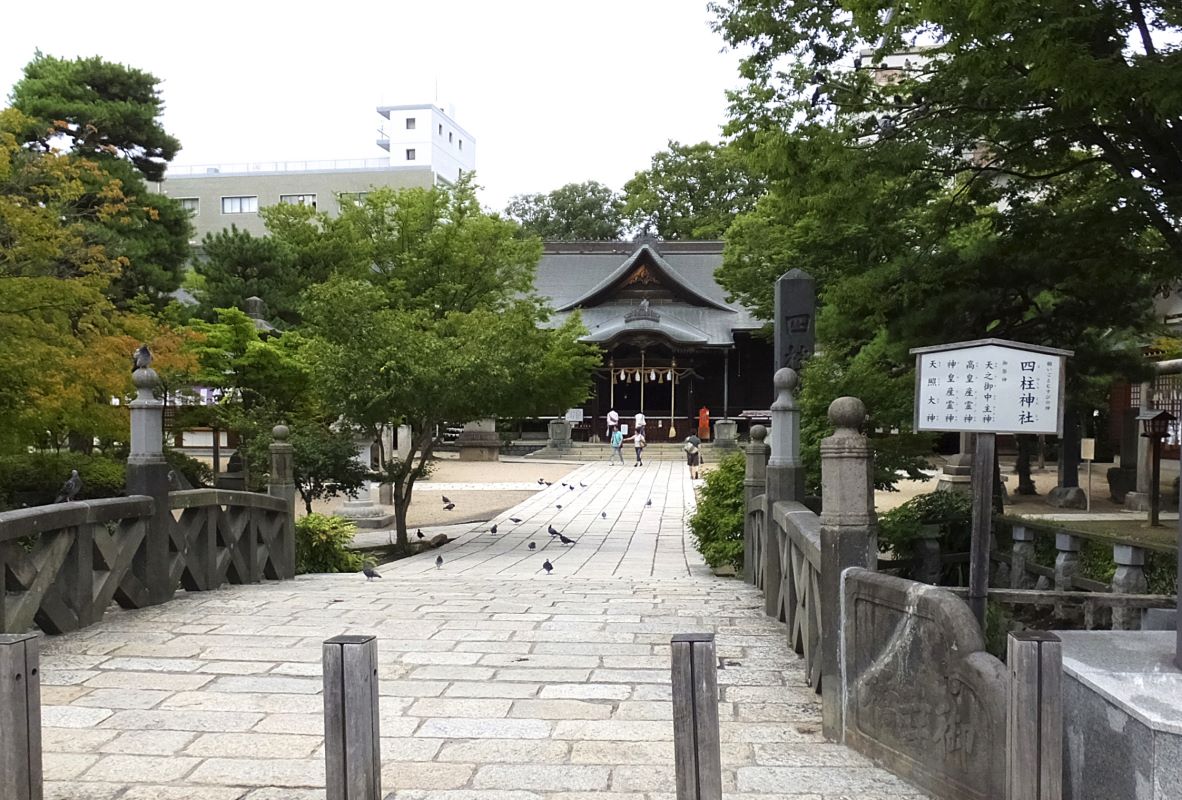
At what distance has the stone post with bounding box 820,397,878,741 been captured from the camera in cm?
386

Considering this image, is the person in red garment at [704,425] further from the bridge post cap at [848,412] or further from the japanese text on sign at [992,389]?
the bridge post cap at [848,412]

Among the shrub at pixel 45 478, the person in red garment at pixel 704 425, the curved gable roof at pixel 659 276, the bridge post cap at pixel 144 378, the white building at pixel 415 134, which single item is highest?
the white building at pixel 415 134

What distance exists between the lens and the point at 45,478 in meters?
14.6

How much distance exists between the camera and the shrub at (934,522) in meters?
9.16

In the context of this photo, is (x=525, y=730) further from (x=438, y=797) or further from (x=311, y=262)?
(x=311, y=262)

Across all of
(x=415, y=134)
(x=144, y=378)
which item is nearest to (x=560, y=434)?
(x=144, y=378)

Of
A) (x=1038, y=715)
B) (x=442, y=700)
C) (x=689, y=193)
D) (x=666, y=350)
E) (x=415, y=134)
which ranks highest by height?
(x=415, y=134)

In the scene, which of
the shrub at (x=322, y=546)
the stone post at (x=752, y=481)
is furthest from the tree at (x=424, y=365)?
the stone post at (x=752, y=481)

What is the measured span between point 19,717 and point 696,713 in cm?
196

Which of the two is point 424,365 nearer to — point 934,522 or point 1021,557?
point 934,522

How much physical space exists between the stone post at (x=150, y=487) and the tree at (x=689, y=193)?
36.0 meters

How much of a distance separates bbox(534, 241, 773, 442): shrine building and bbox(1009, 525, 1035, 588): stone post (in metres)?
25.6

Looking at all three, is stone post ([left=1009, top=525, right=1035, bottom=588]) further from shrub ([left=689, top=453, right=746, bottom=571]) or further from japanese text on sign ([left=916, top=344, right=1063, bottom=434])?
japanese text on sign ([left=916, top=344, right=1063, bottom=434])

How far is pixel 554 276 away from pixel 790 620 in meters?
37.2
